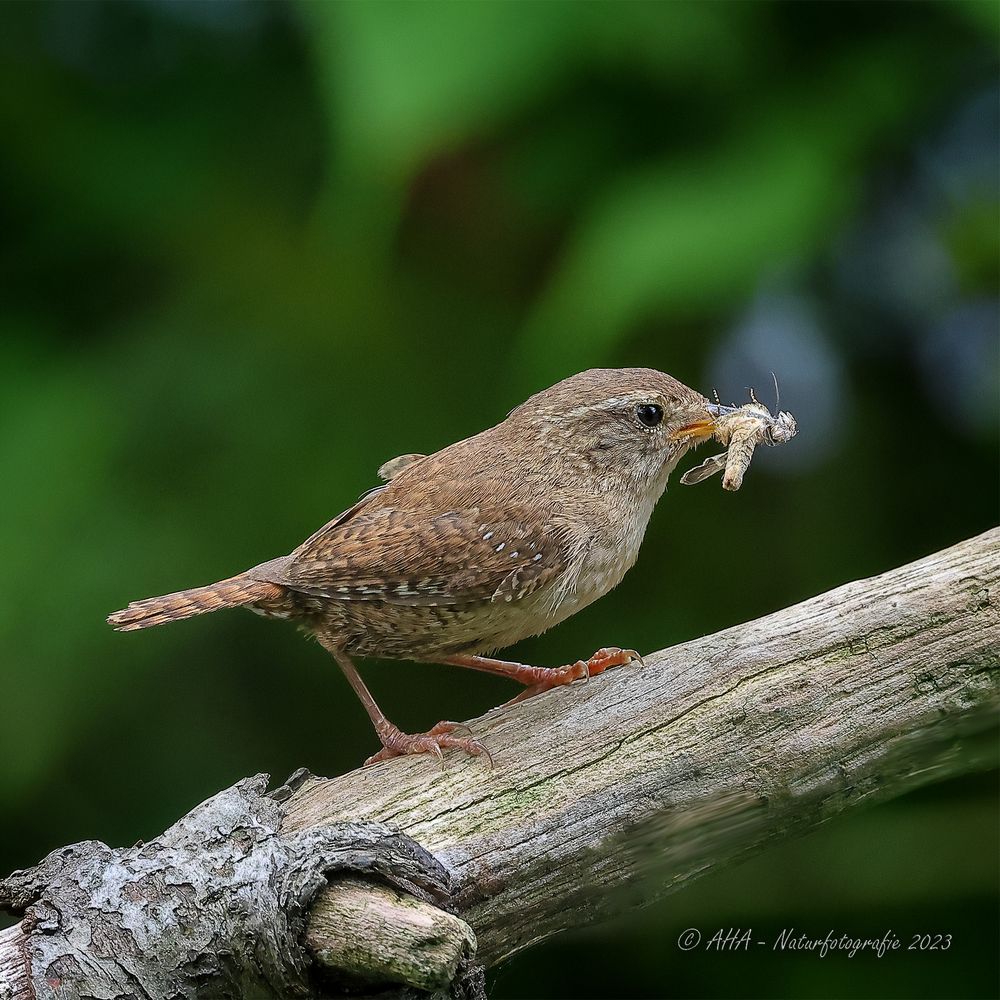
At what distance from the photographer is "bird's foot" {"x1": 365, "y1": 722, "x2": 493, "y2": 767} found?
2793mm

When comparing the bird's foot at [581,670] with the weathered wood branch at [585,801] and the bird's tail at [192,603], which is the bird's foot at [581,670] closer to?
the weathered wood branch at [585,801]

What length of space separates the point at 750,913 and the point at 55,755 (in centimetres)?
210

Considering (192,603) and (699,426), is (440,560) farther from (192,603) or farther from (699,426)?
(699,426)

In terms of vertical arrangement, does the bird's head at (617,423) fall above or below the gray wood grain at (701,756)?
above

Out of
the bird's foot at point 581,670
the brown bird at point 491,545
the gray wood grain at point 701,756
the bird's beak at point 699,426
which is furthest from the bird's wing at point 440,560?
the bird's beak at point 699,426

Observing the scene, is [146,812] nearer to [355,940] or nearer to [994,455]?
[355,940]

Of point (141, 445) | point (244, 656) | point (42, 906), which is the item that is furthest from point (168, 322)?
point (42, 906)

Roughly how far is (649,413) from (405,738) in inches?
43.9

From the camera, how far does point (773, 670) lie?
2.76 metres

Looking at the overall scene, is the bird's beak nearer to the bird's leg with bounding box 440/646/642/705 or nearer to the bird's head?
the bird's head

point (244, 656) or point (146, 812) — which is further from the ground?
point (244, 656)

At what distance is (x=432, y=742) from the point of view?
284 centimetres

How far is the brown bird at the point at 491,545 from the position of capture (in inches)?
123

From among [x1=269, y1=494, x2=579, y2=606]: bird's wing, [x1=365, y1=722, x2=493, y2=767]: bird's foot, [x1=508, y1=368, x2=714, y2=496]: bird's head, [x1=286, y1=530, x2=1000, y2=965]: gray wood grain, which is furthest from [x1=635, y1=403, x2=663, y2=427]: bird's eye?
[x1=365, y1=722, x2=493, y2=767]: bird's foot
